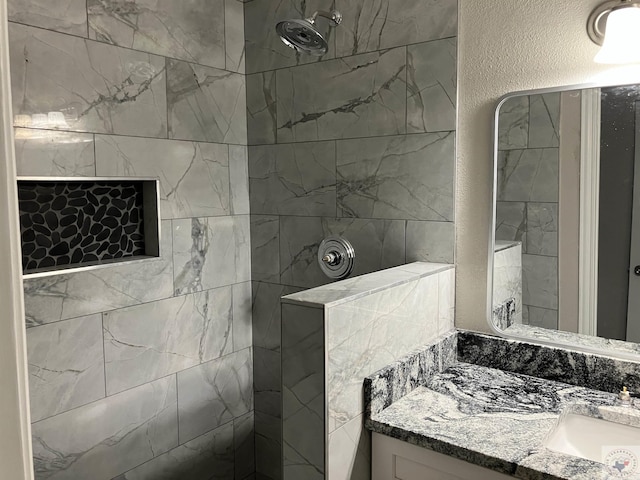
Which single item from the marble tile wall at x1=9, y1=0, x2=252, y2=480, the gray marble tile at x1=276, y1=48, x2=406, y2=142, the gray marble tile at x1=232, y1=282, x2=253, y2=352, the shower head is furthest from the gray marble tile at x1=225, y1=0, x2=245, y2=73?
the gray marble tile at x1=232, y1=282, x2=253, y2=352

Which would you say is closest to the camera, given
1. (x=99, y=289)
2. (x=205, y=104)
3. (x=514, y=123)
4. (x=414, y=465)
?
(x=414, y=465)

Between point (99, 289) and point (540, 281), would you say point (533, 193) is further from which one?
point (99, 289)

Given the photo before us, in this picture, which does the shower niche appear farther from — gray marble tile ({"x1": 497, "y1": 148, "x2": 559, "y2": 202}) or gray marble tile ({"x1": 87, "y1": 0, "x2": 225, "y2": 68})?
gray marble tile ({"x1": 497, "y1": 148, "x2": 559, "y2": 202})

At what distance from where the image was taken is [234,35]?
8.32 ft

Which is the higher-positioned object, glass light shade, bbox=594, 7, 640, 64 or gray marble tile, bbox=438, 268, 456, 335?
glass light shade, bbox=594, 7, 640, 64

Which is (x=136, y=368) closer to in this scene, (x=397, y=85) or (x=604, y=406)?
(x=397, y=85)

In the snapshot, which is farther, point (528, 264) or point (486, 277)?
point (486, 277)

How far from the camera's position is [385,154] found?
2178 mm

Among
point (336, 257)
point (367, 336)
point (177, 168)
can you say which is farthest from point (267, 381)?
point (367, 336)

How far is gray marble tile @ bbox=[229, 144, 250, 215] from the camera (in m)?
2.56

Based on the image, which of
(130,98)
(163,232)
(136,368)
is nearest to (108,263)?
(163,232)

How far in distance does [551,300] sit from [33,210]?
5.93 ft

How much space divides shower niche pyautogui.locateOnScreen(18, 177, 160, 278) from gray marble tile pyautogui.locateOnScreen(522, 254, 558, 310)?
144 centimetres

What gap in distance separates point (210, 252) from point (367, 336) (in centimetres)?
114
